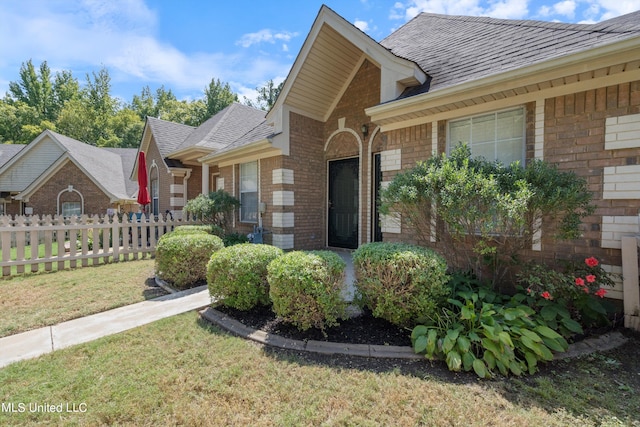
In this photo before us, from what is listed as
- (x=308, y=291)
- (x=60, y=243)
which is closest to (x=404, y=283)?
(x=308, y=291)

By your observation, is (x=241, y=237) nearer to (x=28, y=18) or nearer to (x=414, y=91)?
(x=414, y=91)

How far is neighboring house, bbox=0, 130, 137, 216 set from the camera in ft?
52.0

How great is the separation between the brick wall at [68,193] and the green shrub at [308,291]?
1804cm

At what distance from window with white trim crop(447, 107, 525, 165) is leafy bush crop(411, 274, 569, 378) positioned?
2473mm

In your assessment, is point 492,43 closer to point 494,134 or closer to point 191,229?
point 494,134

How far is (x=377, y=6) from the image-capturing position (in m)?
9.26

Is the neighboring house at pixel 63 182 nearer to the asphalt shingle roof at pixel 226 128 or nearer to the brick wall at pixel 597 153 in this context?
the asphalt shingle roof at pixel 226 128

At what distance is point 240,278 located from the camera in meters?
3.91

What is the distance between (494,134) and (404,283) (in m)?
3.07

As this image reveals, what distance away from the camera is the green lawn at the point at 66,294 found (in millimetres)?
4043

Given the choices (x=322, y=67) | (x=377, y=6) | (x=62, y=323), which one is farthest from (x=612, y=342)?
(x=377, y=6)

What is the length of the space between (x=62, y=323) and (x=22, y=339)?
1.51ft

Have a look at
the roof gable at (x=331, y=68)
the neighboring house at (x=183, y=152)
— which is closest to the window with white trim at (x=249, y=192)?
the roof gable at (x=331, y=68)

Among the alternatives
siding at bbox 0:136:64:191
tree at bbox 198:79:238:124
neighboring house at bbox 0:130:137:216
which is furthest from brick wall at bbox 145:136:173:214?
tree at bbox 198:79:238:124
